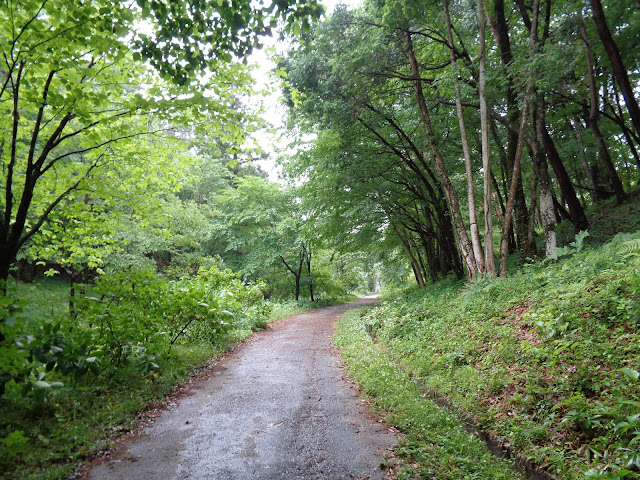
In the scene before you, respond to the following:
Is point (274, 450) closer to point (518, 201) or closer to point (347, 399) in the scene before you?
point (347, 399)

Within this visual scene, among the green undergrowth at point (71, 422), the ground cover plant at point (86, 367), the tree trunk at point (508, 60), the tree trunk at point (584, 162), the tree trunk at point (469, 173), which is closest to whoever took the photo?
the green undergrowth at point (71, 422)

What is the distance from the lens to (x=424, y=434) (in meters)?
3.49

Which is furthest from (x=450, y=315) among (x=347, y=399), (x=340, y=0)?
(x=340, y=0)

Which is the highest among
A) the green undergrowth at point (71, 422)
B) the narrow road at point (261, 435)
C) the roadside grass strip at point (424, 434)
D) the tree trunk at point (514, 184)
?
the tree trunk at point (514, 184)

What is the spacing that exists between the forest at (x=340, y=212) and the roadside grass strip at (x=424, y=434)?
0.10 feet

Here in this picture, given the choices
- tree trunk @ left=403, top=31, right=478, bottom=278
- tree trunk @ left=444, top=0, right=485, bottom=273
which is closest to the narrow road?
tree trunk @ left=444, top=0, right=485, bottom=273

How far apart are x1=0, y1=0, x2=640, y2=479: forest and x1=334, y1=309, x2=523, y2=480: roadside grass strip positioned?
0.03m

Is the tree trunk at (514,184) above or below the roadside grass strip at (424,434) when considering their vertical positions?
above

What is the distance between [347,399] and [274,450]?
1696mm

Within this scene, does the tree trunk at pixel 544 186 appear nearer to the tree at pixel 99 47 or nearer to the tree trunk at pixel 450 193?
the tree trunk at pixel 450 193

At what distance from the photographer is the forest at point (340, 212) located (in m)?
3.24

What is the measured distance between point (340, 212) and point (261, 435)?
382 inches

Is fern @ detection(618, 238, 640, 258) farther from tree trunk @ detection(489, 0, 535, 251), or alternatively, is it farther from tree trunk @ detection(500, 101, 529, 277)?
tree trunk @ detection(489, 0, 535, 251)

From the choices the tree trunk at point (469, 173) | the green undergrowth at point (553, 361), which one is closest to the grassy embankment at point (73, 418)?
the green undergrowth at point (553, 361)
